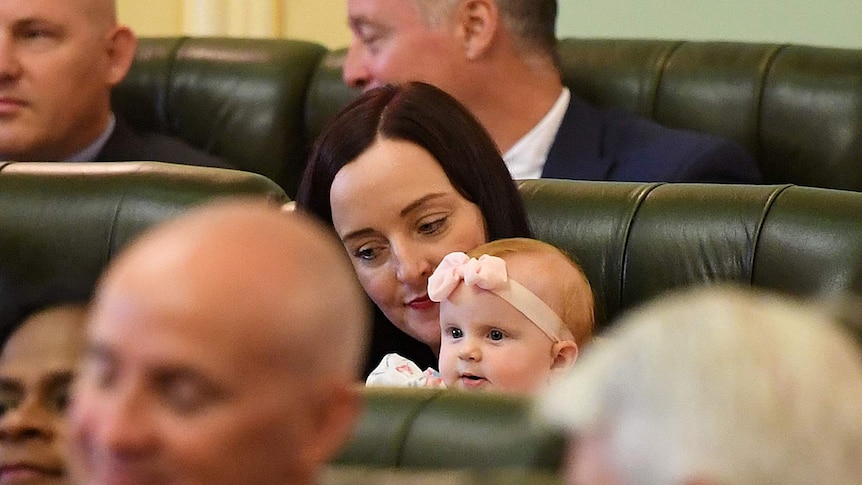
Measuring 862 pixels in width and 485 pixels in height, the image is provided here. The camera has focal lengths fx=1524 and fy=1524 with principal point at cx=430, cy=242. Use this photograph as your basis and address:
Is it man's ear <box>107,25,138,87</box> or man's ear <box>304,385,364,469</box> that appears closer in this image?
man's ear <box>304,385,364,469</box>

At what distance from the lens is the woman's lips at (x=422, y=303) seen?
225 cm

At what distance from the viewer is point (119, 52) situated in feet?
11.3

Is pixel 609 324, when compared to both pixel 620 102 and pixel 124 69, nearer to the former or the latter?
pixel 620 102

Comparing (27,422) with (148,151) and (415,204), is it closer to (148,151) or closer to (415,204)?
(415,204)

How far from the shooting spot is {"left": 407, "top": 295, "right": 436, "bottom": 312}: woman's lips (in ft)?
7.38

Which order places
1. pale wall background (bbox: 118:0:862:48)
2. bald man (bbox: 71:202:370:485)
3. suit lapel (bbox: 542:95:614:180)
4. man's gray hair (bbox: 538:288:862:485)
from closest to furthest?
man's gray hair (bbox: 538:288:862:485)
bald man (bbox: 71:202:370:485)
suit lapel (bbox: 542:95:614:180)
pale wall background (bbox: 118:0:862:48)

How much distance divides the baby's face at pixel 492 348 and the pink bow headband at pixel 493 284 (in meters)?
0.01

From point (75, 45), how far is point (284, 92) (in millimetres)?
528

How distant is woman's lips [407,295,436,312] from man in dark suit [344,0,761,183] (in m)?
0.96

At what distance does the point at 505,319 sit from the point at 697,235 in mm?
448

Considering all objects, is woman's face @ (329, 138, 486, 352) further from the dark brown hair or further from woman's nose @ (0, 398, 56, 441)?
woman's nose @ (0, 398, 56, 441)

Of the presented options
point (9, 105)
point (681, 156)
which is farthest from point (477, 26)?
point (9, 105)

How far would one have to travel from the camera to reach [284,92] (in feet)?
11.8

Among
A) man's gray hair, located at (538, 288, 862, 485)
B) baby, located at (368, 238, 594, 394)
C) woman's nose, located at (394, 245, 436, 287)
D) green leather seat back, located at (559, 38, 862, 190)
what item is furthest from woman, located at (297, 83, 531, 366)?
man's gray hair, located at (538, 288, 862, 485)
